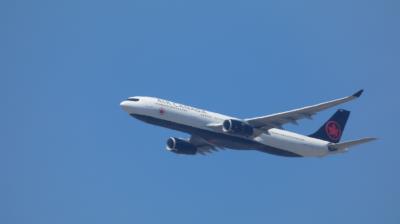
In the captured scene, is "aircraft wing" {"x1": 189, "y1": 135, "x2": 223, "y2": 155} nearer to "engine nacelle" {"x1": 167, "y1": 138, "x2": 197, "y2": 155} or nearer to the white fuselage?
"engine nacelle" {"x1": 167, "y1": 138, "x2": 197, "y2": 155}

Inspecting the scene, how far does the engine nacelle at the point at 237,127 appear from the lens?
6291 centimetres

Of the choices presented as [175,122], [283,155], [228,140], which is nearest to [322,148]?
[283,155]

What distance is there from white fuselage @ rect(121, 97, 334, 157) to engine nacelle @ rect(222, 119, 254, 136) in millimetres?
659

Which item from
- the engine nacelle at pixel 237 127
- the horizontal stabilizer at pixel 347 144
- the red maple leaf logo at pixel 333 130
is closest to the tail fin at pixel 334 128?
the red maple leaf logo at pixel 333 130

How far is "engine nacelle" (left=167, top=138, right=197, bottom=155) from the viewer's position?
69.3 m

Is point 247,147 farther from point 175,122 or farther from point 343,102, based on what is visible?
point 343,102

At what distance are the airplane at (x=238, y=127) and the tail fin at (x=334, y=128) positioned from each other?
6.35 feet

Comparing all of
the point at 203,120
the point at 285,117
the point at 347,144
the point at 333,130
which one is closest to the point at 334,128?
the point at 333,130

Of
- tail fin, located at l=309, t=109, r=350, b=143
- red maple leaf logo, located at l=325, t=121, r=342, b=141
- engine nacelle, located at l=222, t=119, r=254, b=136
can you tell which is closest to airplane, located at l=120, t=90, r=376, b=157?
engine nacelle, located at l=222, t=119, r=254, b=136

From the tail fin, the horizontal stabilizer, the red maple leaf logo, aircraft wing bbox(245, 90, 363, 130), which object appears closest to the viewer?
aircraft wing bbox(245, 90, 363, 130)

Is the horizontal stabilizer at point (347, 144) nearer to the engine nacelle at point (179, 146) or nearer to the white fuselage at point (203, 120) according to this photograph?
the white fuselage at point (203, 120)

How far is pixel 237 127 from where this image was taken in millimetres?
63031

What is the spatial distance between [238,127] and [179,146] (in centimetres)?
797

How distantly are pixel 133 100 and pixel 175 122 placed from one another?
396 centimetres
